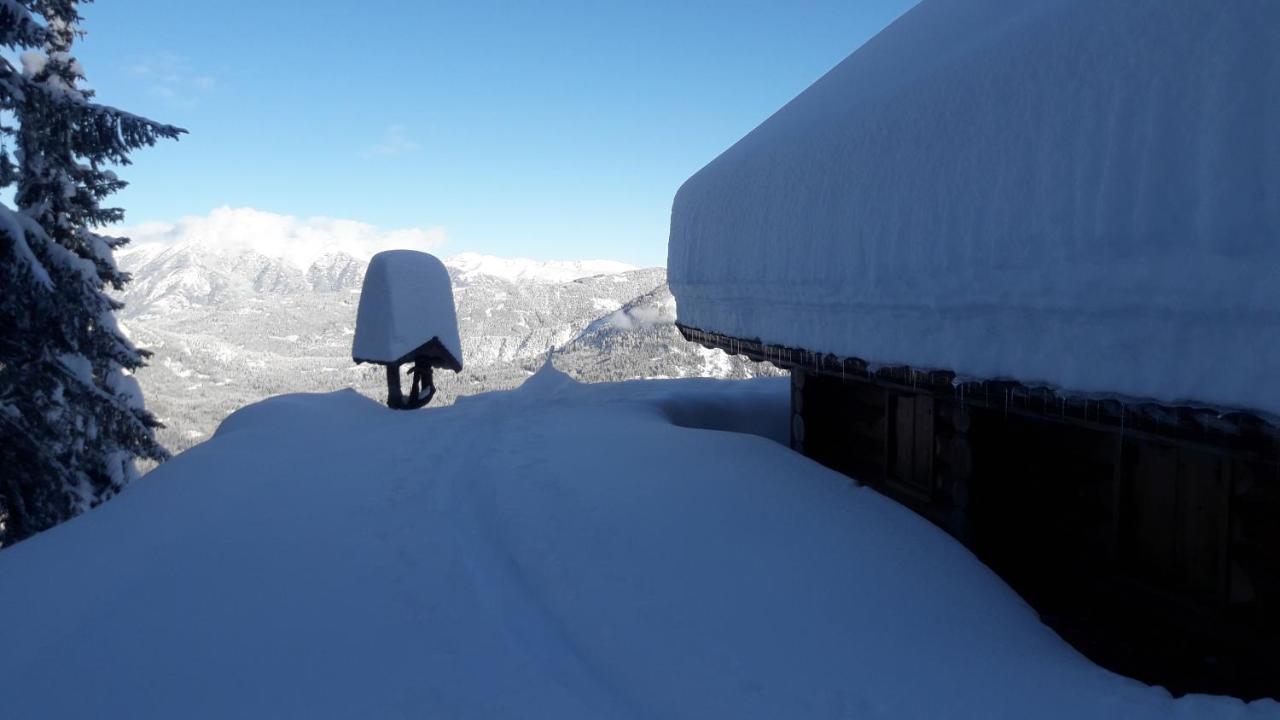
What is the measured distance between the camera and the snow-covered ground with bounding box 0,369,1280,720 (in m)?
3.57

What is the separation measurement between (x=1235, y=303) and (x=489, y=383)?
46112mm

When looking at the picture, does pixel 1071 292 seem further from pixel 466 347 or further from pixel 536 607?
pixel 466 347

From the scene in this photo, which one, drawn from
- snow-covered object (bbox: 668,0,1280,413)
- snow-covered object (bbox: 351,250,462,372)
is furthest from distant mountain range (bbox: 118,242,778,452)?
snow-covered object (bbox: 668,0,1280,413)

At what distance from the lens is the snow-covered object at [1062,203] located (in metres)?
2.46

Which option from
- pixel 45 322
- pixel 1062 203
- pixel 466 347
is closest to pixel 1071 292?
pixel 1062 203

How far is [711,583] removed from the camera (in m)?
4.75

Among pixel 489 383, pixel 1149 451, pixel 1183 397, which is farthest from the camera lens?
pixel 489 383

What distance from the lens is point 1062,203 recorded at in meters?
3.15

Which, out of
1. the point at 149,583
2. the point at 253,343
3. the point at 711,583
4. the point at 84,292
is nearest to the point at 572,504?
the point at 711,583

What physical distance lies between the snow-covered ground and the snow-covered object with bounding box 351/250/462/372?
6.49 metres

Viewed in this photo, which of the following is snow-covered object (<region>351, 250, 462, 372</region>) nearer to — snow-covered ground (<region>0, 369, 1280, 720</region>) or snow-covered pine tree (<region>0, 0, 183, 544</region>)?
snow-covered pine tree (<region>0, 0, 183, 544</region>)

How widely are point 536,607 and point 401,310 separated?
10.8 meters

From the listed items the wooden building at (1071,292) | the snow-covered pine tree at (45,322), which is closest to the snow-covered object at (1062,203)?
the wooden building at (1071,292)

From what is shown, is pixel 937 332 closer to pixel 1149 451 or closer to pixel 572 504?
pixel 1149 451
